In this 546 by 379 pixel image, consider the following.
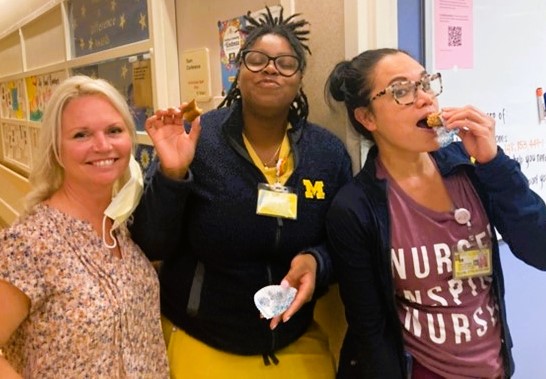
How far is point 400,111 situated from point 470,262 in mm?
410

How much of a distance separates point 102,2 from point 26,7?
85.8 inches

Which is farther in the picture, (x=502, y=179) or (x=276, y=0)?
(x=276, y=0)

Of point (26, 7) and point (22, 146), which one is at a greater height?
point (26, 7)

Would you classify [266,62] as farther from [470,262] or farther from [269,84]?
[470,262]

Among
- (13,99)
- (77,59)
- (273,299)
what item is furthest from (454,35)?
(13,99)

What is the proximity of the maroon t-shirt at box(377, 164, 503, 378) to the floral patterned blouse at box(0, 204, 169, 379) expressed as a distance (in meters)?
0.67

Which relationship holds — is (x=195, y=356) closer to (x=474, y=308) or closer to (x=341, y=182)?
(x=341, y=182)

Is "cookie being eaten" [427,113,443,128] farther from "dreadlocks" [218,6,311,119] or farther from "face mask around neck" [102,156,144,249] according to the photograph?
"face mask around neck" [102,156,144,249]

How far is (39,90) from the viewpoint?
4.88 metres

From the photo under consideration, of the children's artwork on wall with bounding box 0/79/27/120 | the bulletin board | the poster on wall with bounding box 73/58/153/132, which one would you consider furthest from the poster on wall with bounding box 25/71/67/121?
the bulletin board

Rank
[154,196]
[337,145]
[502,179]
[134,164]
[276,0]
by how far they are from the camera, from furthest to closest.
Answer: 1. [276,0]
2. [337,145]
3. [134,164]
4. [154,196]
5. [502,179]

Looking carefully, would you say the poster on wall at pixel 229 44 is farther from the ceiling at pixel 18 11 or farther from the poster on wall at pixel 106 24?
the ceiling at pixel 18 11

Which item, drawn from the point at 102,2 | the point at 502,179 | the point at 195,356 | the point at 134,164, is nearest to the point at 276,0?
the point at 134,164

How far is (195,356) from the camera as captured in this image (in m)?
1.58
